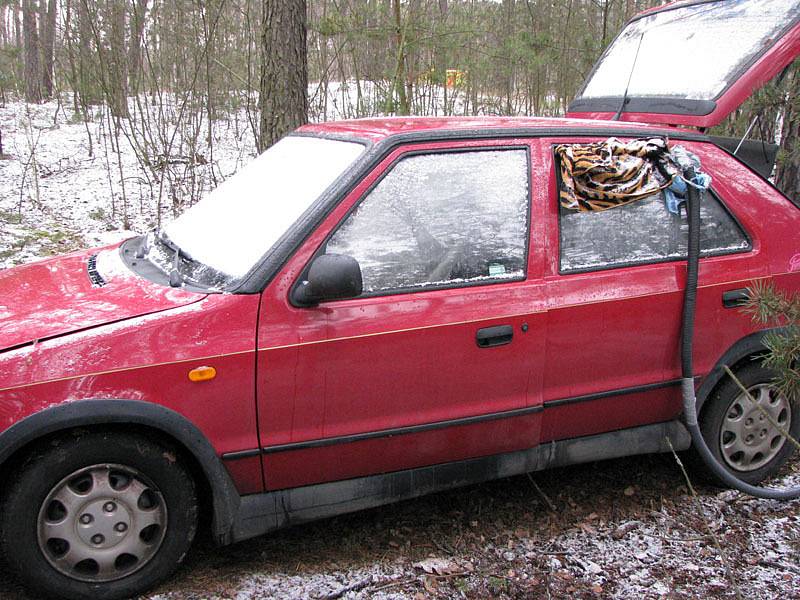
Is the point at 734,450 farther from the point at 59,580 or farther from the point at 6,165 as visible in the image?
the point at 6,165

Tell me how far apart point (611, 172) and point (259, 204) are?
160cm

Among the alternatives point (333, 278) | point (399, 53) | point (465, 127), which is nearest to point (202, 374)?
point (333, 278)

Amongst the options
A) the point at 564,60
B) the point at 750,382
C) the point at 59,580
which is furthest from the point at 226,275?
the point at 564,60

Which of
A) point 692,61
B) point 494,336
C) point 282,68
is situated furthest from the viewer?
Answer: point 282,68

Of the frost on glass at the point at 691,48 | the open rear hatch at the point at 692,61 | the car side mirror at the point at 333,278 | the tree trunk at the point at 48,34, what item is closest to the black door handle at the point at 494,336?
the car side mirror at the point at 333,278

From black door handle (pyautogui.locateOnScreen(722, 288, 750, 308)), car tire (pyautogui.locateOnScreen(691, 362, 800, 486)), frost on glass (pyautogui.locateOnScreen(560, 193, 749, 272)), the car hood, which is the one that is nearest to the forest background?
the car hood

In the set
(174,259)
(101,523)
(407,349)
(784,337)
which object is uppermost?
(174,259)

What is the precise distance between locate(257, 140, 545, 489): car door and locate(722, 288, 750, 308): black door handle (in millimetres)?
1013

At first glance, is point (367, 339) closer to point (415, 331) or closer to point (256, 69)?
point (415, 331)

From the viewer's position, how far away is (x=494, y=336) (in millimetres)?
3033

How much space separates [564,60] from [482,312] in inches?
332

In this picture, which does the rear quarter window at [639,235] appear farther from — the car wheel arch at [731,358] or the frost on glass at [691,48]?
the frost on glass at [691,48]

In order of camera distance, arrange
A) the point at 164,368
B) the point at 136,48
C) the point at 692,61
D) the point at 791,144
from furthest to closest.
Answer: the point at 136,48 → the point at 791,144 → the point at 692,61 → the point at 164,368

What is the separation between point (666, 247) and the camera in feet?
11.2
